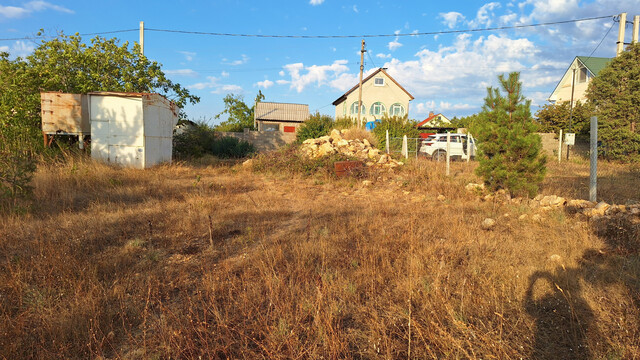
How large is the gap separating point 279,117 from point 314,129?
16.7 m

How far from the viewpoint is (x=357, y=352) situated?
8.21 feet

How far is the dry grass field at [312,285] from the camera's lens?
2.55 m

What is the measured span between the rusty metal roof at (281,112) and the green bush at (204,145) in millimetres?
17782

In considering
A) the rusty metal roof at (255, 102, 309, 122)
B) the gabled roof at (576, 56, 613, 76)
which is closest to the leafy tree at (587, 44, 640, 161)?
the gabled roof at (576, 56, 613, 76)

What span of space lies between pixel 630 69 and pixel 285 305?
64.7ft

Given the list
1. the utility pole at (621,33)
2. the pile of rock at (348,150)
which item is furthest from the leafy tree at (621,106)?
the pile of rock at (348,150)

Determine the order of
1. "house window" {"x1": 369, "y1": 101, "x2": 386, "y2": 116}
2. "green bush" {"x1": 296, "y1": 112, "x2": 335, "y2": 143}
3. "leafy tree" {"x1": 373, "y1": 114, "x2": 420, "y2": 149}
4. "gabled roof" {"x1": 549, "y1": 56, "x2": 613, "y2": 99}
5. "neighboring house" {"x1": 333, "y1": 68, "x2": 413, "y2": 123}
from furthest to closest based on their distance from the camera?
1. "house window" {"x1": 369, "y1": 101, "x2": 386, "y2": 116}
2. "neighboring house" {"x1": 333, "y1": 68, "x2": 413, "y2": 123}
3. "gabled roof" {"x1": 549, "y1": 56, "x2": 613, "y2": 99}
4. "green bush" {"x1": 296, "y1": 112, "x2": 335, "y2": 143}
5. "leafy tree" {"x1": 373, "y1": 114, "x2": 420, "y2": 149}

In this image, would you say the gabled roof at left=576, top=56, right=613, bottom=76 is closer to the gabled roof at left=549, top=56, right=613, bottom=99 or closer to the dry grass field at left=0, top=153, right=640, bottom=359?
the gabled roof at left=549, top=56, right=613, bottom=99

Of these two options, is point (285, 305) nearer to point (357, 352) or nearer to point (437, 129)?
point (357, 352)

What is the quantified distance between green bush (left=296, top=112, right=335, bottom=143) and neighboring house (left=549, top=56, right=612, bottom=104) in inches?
714

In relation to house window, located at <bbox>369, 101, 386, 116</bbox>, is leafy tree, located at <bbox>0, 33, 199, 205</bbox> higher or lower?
lower

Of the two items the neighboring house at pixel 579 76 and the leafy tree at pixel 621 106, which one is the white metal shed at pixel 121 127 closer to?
the leafy tree at pixel 621 106

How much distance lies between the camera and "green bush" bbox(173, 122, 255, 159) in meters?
17.6

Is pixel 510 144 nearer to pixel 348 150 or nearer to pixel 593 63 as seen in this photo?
pixel 348 150
